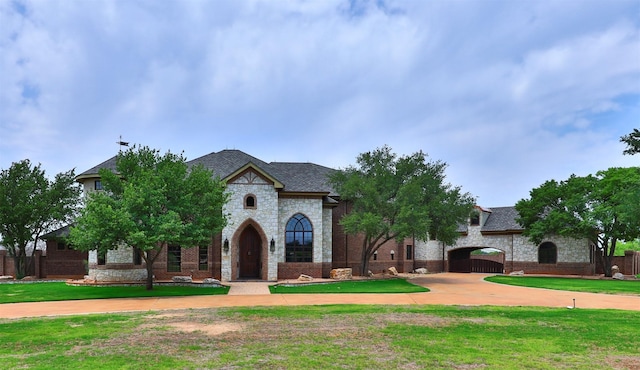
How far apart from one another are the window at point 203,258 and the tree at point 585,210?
1010 inches

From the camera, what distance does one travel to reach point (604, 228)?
120 ft

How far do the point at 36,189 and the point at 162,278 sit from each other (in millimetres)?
12566

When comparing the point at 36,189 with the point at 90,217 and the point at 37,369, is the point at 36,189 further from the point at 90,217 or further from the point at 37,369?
the point at 37,369

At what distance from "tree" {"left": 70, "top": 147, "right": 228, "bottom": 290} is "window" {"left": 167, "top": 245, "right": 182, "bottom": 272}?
608 cm

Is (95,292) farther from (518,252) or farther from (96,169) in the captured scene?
(518,252)

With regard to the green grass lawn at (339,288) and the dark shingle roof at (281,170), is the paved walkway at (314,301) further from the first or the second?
the dark shingle roof at (281,170)

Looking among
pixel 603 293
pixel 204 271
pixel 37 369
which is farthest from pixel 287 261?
pixel 37 369

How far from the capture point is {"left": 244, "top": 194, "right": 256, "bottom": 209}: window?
30297mm

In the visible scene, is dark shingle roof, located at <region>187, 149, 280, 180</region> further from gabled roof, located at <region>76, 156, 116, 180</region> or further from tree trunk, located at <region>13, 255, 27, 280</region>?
tree trunk, located at <region>13, 255, 27, 280</region>

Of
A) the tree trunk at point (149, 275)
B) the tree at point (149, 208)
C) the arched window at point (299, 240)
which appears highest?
the tree at point (149, 208)

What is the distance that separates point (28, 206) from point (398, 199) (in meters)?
24.9

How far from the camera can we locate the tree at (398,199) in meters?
29.6

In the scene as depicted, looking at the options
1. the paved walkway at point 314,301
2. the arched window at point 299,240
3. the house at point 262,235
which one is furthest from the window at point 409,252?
the paved walkway at point 314,301


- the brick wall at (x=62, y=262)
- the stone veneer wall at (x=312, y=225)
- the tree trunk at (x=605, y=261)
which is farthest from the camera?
the tree trunk at (x=605, y=261)
